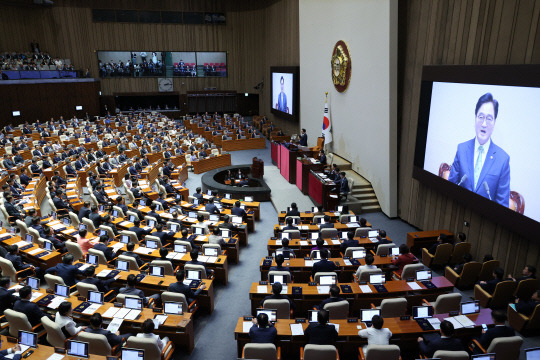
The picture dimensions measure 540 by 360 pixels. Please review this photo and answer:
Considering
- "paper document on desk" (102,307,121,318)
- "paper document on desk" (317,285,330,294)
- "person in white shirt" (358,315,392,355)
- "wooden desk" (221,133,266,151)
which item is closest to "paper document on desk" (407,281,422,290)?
"paper document on desk" (317,285,330,294)

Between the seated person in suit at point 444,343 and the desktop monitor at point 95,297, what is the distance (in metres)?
5.26

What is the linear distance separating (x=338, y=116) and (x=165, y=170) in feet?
25.2

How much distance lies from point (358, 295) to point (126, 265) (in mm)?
4717

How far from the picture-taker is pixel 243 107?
35.2m

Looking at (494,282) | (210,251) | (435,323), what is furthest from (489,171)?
(210,251)

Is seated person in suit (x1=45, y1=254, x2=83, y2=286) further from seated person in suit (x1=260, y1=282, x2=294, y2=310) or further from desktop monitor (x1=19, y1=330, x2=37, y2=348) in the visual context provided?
seated person in suit (x1=260, y1=282, x2=294, y2=310)

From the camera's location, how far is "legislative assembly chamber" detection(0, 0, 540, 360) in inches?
240

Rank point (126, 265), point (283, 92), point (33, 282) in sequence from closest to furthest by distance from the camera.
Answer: point (33, 282)
point (126, 265)
point (283, 92)

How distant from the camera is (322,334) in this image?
559 cm

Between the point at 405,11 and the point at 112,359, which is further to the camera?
the point at 405,11

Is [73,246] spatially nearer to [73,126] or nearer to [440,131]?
[440,131]

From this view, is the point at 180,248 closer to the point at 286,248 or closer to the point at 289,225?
the point at 286,248

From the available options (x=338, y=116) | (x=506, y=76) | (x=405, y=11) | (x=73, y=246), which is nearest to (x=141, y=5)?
(x=338, y=116)

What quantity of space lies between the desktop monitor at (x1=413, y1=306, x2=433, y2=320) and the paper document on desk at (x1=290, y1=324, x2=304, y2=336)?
1.91 metres
